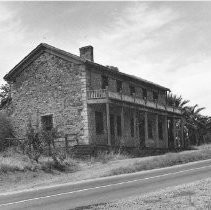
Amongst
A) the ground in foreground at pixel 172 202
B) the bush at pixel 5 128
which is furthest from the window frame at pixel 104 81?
the ground in foreground at pixel 172 202

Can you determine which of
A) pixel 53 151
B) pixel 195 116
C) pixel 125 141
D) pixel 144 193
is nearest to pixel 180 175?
pixel 144 193

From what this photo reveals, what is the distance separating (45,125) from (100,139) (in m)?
4.09

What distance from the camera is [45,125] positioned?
32906mm

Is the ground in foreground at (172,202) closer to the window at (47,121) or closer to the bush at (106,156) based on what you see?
the bush at (106,156)

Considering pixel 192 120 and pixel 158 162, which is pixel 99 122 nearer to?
pixel 158 162

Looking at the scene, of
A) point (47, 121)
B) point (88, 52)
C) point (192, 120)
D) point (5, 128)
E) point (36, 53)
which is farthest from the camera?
point (192, 120)

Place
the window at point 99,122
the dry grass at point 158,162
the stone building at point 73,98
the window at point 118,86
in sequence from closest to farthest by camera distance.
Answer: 1. the dry grass at point 158,162
2. the stone building at point 73,98
3. the window at point 99,122
4. the window at point 118,86

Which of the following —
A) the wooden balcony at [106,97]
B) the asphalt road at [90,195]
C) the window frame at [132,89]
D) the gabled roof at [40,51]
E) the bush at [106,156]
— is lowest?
the asphalt road at [90,195]

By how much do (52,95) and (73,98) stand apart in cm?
180

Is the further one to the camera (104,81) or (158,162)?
(104,81)

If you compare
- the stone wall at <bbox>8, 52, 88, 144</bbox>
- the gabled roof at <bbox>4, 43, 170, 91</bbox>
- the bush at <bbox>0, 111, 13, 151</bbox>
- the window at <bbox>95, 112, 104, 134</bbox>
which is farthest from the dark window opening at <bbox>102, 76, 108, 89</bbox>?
the bush at <bbox>0, 111, 13, 151</bbox>

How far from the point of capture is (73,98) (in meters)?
32.5

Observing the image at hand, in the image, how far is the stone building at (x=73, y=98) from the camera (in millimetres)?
31938

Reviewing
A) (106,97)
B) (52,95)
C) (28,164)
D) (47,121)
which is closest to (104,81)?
(52,95)
